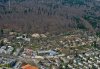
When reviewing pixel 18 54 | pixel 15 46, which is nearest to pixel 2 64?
pixel 18 54

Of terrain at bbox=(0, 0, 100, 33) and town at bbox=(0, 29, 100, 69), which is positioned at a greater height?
town at bbox=(0, 29, 100, 69)

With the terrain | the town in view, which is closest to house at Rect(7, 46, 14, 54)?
the town

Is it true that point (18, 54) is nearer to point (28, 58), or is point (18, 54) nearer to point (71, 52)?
point (28, 58)

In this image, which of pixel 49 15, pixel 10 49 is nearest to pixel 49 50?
pixel 10 49

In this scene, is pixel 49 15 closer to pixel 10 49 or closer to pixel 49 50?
pixel 49 50

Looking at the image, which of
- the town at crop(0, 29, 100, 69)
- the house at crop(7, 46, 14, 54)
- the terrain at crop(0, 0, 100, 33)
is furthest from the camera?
the terrain at crop(0, 0, 100, 33)

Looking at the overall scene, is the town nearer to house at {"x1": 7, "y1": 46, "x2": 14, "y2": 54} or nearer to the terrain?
house at {"x1": 7, "y1": 46, "x2": 14, "y2": 54}
